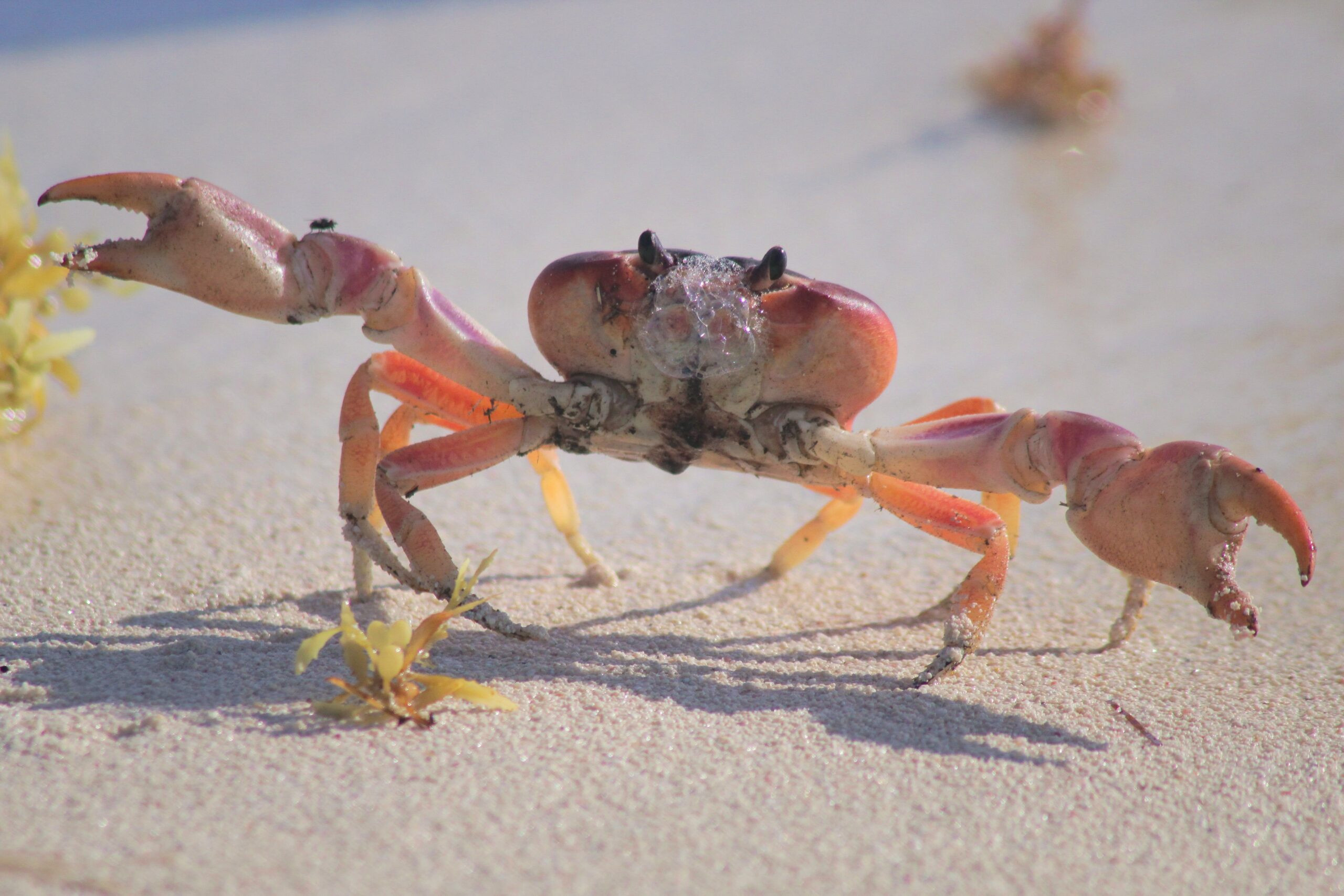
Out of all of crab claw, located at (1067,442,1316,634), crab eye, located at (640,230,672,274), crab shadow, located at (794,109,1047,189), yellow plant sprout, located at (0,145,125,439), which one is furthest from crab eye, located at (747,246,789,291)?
crab shadow, located at (794,109,1047,189)

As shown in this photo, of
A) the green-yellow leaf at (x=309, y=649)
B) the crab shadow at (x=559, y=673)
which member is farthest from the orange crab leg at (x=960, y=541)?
the green-yellow leaf at (x=309, y=649)

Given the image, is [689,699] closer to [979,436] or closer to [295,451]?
[979,436]

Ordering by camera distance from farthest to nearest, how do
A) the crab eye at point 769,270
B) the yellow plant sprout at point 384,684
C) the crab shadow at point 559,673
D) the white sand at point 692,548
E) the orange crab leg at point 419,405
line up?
the orange crab leg at point 419,405 < the crab eye at point 769,270 < the crab shadow at point 559,673 < the yellow plant sprout at point 384,684 < the white sand at point 692,548

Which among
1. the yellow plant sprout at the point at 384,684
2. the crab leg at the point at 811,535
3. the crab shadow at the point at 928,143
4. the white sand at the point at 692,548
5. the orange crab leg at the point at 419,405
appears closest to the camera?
the white sand at the point at 692,548

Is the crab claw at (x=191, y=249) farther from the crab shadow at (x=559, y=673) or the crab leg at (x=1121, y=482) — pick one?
the crab leg at (x=1121, y=482)

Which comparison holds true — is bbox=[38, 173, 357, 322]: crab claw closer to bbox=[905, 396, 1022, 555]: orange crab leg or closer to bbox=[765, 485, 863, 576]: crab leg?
bbox=[765, 485, 863, 576]: crab leg

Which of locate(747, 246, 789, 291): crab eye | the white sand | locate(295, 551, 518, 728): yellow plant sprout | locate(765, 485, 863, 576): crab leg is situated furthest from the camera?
locate(765, 485, 863, 576): crab leg

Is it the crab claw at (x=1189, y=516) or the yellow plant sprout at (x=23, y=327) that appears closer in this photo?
the crab claw at (x=1189, y=516)
